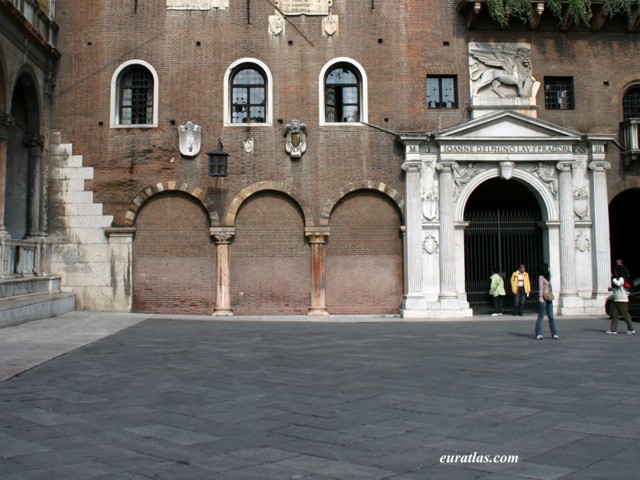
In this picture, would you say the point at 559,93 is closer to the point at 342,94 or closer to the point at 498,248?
the point at 498,248

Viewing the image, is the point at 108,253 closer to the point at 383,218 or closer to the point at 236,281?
the point at 236,281

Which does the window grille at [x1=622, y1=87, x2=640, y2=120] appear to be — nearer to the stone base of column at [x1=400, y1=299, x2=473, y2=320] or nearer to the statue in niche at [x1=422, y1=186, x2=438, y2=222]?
the statue in niche at [x1=422, y1=186, x2=438, y2=222]

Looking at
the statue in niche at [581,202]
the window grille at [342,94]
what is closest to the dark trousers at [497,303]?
the statue in niche at [581,202]

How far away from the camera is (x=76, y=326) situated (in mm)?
15320

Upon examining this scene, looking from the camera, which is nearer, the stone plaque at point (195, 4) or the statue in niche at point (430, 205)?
the statue in niche at point (430, 205)

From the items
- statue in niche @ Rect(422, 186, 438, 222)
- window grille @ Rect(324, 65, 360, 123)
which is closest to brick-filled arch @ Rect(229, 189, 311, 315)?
window grille @ Rect(324, 65, 360, 123)

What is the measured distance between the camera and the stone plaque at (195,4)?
2017cm

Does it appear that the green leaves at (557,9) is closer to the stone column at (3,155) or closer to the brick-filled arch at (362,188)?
the brick-filled arch at (362,188)

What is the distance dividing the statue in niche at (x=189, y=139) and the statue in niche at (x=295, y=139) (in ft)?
9.44

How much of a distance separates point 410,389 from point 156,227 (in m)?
13.7

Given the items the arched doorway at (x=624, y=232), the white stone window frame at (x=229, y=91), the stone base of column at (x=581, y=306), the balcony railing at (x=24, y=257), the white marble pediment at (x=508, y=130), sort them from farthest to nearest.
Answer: the arched doorway at (x=624, y=232) < the white stone window frame at (x=229, y=91) < the white marble pediment at (x=508, y=130) < the stone base of column at (x=581, y=306) < the balcony railing at (x=24, y=257)

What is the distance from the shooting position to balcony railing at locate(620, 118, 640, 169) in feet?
65.3

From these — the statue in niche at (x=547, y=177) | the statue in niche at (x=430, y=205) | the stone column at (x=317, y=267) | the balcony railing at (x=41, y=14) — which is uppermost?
the balcony railing at (x=41, y=14)

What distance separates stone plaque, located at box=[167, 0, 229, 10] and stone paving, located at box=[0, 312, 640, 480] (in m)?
12.4
